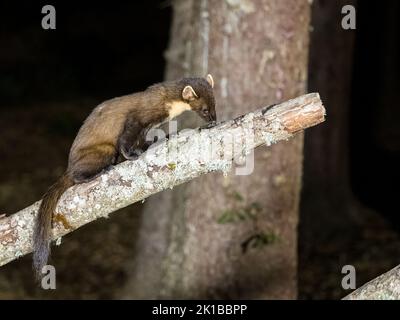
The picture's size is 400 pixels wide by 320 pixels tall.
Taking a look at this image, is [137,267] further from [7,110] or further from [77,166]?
[7,110]

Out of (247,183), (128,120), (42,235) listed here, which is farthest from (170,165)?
(247,183)

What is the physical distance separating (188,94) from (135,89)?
10.6 m

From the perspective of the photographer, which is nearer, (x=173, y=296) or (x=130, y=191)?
(x=130, y=191)

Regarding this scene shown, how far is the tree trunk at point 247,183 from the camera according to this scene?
18.4 feet

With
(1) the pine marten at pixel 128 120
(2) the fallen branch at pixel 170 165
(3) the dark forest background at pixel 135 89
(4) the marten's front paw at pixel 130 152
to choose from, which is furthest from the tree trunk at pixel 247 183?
(3) the dark forest background at pixel 135 89

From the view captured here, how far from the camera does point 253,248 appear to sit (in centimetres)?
577

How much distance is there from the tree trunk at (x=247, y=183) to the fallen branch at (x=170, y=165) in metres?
1.68

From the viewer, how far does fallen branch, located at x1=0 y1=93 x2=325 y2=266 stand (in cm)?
384

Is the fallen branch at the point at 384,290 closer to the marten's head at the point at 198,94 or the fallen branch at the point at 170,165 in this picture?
the fallen branch at the point at 170,165

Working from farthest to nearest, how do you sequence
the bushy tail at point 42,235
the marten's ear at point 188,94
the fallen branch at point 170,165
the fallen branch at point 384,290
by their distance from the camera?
the marten's ear at point 188,94 → the bushy tail at point 42,235 → the fallen branch at point 170,165 → the fallen branch at point 384,290

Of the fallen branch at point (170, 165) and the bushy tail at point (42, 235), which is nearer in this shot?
the fallen branch at point (170, 165)

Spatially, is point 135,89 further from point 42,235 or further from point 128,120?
point 42,235

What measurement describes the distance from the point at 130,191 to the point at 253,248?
6.38 feet
